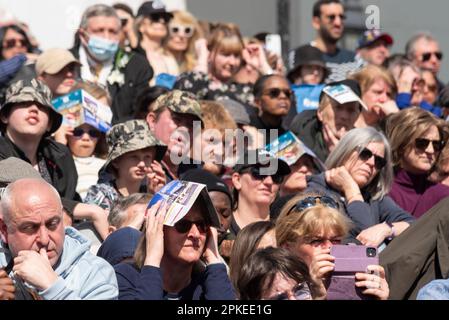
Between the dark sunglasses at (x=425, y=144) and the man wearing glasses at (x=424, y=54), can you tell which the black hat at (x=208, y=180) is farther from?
the man wearing glasses at (x=424, y=54)

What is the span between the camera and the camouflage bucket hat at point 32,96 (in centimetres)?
978

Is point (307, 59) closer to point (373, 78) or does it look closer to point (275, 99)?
point (373, 78)

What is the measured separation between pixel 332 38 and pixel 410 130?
3870mm

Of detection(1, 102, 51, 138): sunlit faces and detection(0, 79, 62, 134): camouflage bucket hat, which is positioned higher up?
detection(0, 79, 62, 134): camouflage bucket hat

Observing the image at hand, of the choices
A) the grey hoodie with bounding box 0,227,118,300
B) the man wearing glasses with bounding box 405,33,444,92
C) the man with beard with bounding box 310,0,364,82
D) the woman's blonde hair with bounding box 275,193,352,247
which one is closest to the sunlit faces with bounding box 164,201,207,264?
the grey hoodie with bounding box 0,227,118,300

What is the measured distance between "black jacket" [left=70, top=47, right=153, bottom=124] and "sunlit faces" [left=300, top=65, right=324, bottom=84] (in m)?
1.65

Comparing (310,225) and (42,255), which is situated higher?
(42,255)

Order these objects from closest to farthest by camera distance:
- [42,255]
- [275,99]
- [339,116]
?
[42,255] → [339,116] → [275,99]

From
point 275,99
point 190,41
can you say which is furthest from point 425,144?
point 190,41

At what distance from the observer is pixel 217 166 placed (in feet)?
35.9

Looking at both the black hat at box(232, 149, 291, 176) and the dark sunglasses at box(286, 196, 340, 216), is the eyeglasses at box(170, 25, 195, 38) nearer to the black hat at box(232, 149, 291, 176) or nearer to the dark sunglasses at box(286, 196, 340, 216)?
the black hat at box(232, 149, 291, 176)

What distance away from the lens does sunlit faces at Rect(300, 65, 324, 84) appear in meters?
13.7
